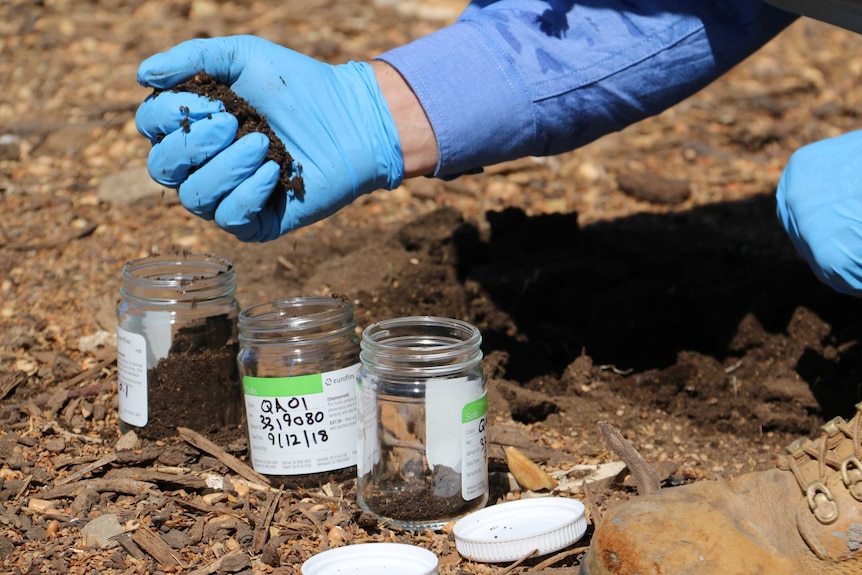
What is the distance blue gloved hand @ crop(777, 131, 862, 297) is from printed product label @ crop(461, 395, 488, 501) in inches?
38.1

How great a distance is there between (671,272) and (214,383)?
176 cm

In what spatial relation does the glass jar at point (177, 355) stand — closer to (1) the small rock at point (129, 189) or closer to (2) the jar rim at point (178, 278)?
(2) the jar rim at point (178, 278)

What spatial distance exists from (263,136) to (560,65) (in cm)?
90

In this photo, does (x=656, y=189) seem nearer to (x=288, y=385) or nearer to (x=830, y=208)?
(x=830, y=208)

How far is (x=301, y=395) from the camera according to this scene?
215cm

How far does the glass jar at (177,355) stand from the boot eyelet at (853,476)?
142 centimetres

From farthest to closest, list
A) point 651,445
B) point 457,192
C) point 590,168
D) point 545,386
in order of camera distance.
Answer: point 590,168 → point 457,192 → point 545,386 → point 651,445

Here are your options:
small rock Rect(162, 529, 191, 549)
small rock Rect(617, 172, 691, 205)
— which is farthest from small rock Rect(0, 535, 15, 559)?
small rock Rect(617, 172, 691, 205)

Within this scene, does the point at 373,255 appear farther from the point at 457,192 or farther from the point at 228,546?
the point at 228,546

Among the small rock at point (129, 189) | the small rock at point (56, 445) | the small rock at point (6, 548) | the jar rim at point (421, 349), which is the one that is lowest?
the small rock at point (56, 445)

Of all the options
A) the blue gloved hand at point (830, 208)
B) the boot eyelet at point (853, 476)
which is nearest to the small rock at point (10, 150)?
the blue gloved hand at point (830, 208)

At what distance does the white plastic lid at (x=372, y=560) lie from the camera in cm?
188

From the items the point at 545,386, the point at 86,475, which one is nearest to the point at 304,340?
the point at 86,475

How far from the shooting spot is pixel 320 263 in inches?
131
